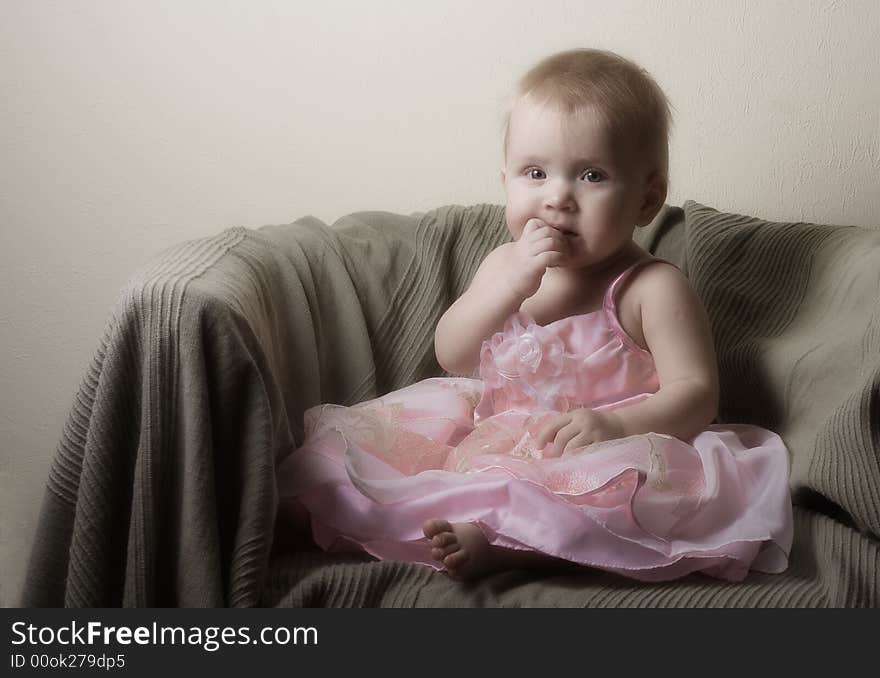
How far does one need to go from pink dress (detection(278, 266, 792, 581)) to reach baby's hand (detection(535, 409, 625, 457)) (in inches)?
0.7

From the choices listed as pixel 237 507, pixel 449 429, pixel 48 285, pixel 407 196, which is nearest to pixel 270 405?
pixel 237 507

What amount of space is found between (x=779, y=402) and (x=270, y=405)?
1.96ft

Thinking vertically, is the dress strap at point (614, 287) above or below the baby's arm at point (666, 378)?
above

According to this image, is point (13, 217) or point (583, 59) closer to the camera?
point (583, 59)

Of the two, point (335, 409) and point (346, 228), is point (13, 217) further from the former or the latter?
point (335, 409)

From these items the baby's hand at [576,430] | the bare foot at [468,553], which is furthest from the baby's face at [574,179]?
the bare foot at [468,553]

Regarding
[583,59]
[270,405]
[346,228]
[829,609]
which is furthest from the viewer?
[346,228]

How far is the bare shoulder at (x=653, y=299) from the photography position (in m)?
1.27

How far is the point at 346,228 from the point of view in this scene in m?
1.55

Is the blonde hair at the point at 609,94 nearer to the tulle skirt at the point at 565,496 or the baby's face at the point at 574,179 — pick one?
the baby's face at the point at 574,179

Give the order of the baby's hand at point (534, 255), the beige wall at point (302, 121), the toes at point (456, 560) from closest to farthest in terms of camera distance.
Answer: the toes at point (456, 560) < the baby's hand at point (534, 255) < the beige wall at point (302, 121)

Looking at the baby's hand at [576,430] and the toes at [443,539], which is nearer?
the toes at [443,539]

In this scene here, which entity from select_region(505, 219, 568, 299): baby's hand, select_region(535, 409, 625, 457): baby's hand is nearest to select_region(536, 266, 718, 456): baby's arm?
select_region(535, 409, 625, 457): baby's hand

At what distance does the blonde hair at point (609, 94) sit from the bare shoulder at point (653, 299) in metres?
0.12
